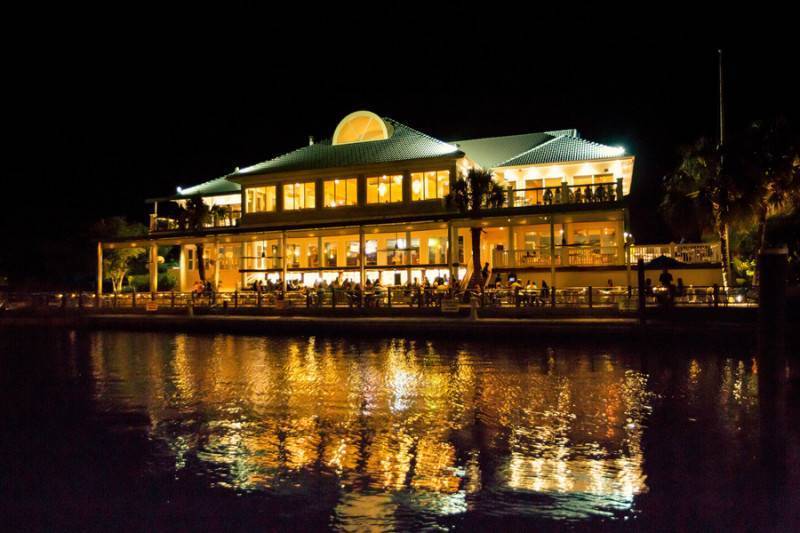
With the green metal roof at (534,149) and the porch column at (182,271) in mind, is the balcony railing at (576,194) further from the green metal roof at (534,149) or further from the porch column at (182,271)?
the porch column at (182,271)

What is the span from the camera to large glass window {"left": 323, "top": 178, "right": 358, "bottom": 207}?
36.2 m

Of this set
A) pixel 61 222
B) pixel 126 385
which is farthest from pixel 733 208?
pixel 61 222

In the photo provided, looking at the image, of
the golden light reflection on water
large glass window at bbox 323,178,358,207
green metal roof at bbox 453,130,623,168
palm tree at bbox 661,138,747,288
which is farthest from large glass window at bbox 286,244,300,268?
palm tree at bbox 661,138,747,288

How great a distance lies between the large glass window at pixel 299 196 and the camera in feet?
122

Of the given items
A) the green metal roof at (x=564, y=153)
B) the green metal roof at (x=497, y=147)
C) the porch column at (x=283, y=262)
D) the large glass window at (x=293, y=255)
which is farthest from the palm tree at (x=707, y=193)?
the large glass window at (x=293, y=255)

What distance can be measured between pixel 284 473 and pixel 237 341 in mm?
16615

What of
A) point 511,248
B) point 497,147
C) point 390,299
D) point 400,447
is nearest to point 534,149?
point 497,147

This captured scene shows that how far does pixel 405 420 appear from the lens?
36.7 ft

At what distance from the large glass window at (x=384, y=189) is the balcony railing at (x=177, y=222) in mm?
8525

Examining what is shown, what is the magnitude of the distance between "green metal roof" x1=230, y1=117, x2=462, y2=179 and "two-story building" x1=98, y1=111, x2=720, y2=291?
0.09 m

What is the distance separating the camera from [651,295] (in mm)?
24000

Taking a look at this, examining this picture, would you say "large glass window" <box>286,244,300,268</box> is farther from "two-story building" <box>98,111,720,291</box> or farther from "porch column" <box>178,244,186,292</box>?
"porch column" <box>178,244,186,292</box>

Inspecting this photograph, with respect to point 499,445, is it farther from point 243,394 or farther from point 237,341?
point 237,341

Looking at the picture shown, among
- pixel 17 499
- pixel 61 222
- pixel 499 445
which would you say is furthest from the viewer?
pixel 61 222
